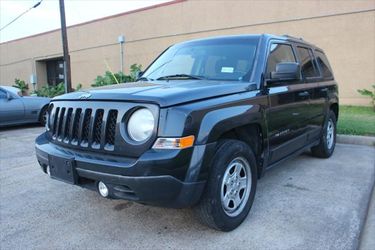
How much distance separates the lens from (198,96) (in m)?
2.96

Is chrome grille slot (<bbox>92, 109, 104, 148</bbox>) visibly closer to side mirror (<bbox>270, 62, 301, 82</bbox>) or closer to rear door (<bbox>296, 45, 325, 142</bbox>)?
side mirror (<bbox>270, 62, 301, 82</bbox>)

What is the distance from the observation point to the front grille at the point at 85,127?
2906mm

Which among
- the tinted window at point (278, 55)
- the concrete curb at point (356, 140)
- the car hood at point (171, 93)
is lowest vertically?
the concrete curb at point (356, 140)

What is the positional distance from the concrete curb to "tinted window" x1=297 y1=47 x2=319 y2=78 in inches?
88.5

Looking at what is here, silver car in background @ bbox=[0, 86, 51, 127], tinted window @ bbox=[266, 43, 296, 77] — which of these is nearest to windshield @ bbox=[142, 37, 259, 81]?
tinted window @ bbox=[266, 43, 296, 77]

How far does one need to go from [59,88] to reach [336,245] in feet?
67.1

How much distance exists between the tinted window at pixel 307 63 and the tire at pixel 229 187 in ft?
6.69

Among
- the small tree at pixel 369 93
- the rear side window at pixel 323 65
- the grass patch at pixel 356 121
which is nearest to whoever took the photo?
the rear side window at pixel 323 65

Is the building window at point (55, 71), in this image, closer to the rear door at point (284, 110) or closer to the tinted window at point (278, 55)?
the tinted window at point (278, 55)

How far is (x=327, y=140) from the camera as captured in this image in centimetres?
580

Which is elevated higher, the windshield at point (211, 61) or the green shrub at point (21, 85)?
the windshield at point (211, 61)

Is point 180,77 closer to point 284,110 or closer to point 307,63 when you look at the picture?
point 284,110

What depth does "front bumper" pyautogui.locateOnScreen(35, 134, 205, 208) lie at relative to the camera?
266 centimetres

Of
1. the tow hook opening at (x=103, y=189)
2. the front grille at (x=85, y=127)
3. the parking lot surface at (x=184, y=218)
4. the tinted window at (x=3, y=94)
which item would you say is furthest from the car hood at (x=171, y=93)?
the tinted window at (x=3, y=94)
